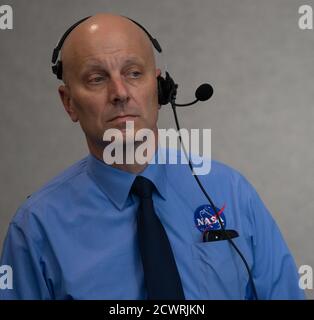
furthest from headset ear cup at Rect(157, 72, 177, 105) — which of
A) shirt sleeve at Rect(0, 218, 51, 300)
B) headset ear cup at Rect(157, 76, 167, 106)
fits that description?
shirt sleeve at Rect(0, 218, 51, 300)

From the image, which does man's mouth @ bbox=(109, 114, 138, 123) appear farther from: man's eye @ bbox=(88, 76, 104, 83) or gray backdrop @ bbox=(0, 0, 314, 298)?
gray backdrop @ bbox=(0, 0, 314, 298)

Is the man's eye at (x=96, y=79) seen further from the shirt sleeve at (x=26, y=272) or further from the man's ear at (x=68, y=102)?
the shirt sleeve at (x=26, y=272)

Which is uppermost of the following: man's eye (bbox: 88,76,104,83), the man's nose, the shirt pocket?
man's eye (bbox: 88,76,104,83)

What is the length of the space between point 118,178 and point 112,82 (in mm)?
181

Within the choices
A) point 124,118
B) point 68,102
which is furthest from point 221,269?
point 68,102

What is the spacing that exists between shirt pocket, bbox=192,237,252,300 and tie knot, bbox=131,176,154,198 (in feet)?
0.43

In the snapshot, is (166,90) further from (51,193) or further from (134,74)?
(51,193)

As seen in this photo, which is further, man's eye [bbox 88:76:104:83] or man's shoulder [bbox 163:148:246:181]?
man's shoulder [bbox 163:148:246:181]

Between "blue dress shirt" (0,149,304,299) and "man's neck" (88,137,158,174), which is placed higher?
"man's neck" (88,137,158,174)

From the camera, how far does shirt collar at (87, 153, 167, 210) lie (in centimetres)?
104

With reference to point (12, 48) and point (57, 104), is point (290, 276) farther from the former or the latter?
point (12, 48)

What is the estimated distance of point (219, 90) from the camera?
1453mm

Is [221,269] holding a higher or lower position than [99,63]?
lower

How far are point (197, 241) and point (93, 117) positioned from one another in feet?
0.99
